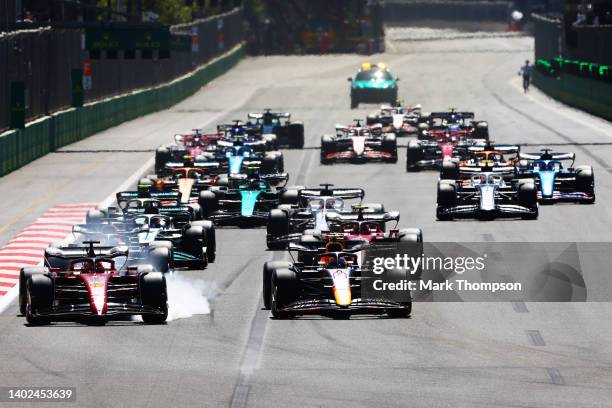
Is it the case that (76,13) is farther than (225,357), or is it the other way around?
(76,13)

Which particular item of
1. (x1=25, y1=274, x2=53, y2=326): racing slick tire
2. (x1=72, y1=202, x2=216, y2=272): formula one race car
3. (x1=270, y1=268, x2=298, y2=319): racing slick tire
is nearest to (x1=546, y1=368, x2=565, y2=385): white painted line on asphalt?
(x1=270, y1=268, x2=298, y2=319): racing slick tire

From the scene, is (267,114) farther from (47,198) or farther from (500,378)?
(500,378)

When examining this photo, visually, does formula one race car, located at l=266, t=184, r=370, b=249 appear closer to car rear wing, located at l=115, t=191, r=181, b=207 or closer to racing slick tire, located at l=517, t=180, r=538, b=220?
car rear wing, located at l=115, t=191, r=181, b=207

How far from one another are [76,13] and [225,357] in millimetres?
77494

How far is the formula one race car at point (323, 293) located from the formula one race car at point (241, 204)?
401 inches

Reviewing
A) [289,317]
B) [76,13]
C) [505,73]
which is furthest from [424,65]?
[289,317]

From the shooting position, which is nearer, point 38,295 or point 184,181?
point 38,295

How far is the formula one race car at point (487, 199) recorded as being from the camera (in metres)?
33.5

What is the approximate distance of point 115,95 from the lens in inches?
2928

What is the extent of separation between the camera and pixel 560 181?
36.2 m

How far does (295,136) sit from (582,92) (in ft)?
79.5

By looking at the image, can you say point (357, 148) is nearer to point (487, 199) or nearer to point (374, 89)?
point (487, 199)

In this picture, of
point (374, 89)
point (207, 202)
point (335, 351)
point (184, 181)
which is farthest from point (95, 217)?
point (374, 89)

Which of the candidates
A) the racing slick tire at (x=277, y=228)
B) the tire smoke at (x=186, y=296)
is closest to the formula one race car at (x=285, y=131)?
the racing slick tire at (x=277, y=228)
